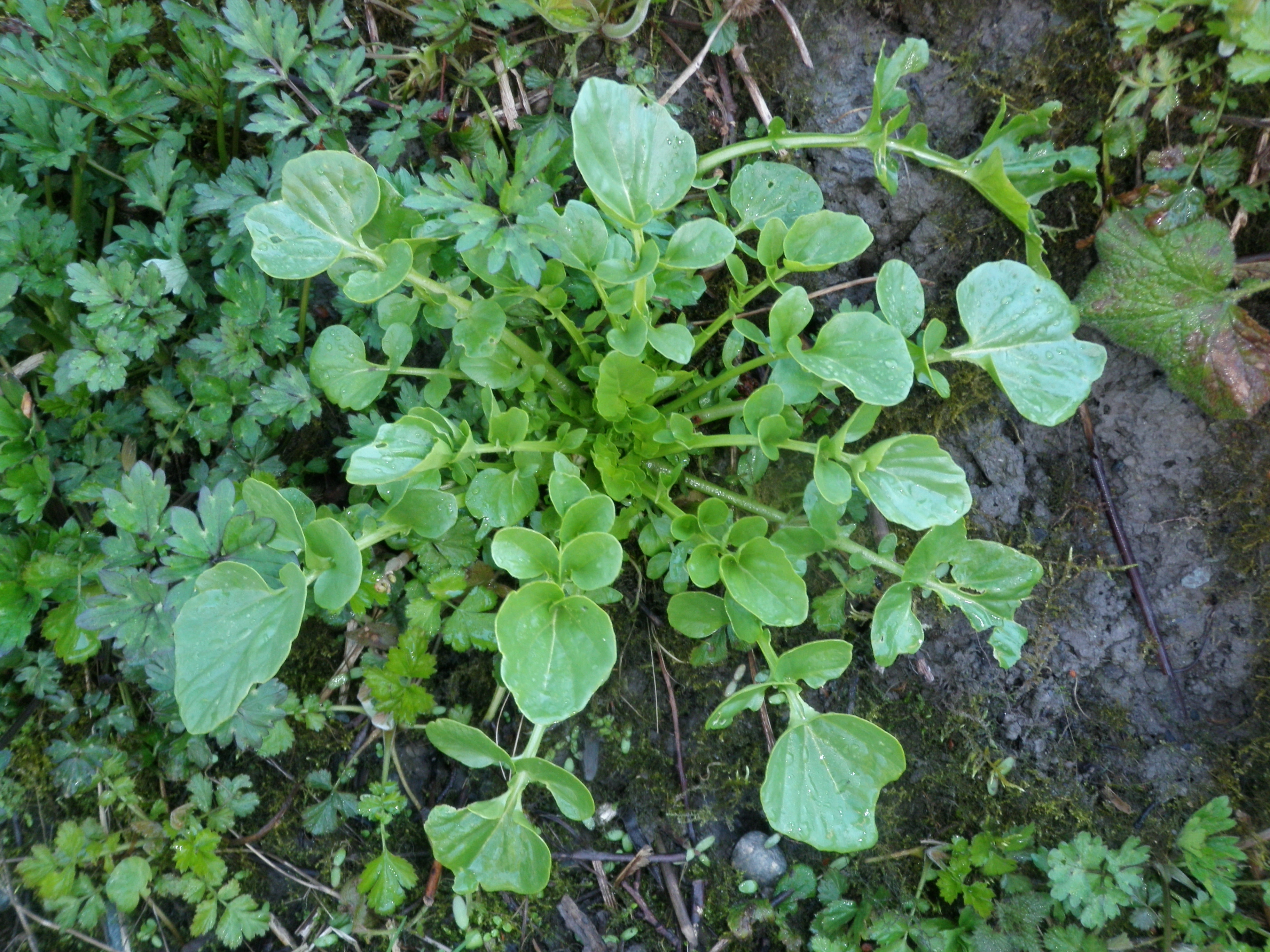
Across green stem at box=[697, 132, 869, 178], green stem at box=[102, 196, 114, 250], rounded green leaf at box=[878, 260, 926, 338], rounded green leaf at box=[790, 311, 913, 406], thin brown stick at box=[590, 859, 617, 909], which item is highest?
green stem at box=[697, 132, 869, 178]

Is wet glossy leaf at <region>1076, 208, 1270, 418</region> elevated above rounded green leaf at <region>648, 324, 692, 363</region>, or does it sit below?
above

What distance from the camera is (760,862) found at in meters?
1.77

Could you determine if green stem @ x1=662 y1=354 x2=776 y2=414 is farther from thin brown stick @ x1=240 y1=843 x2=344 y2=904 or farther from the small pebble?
thin brown stick @ x1=240 y1=843 x2=344 y2=904

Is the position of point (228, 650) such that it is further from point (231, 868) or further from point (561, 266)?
point (561, 266)

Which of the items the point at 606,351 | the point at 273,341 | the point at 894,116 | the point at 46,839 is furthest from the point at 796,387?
the point at 46,839

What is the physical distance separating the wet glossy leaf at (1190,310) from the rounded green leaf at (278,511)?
1744 mm

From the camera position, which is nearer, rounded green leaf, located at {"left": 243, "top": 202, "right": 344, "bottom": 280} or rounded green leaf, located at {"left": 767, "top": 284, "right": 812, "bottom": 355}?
rounded green leaf, located at {"left": 243, "top": 202, "right": 344, "bottom": 280}

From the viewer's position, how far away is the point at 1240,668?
1766mm

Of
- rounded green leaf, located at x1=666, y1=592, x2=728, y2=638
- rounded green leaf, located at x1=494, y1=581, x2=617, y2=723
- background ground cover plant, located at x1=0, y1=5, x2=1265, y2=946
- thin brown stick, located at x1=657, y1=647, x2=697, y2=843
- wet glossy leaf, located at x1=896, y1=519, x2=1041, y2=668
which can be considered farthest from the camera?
thin brown stick, located at x1=657, y1=647, x2=697, y2=843

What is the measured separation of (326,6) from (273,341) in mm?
679

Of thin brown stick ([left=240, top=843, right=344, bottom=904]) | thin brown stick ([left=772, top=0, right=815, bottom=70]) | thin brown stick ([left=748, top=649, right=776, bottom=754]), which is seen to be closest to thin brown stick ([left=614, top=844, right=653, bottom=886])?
thin brown stick ([left=748, top=649, right=776, bottom=754])

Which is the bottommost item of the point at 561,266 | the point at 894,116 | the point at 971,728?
the point at 971,728

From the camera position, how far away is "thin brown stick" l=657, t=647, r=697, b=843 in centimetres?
179

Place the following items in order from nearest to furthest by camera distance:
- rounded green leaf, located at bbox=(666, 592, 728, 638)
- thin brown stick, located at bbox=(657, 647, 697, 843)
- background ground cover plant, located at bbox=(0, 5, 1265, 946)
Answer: background ground cover plant, located at bbox=(0, 5, 1265, 946)
rounded green leaf, located at bbox=(666, 592, 728, 638)
thin brown stick, located at bbox=(657, 647, 697, 843)
